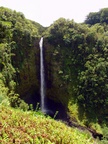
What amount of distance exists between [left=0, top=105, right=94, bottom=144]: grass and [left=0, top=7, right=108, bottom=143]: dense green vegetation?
17962 mm

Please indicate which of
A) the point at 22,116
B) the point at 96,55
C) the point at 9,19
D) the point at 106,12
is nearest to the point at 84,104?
the point at 96,55

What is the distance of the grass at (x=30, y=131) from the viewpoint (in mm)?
3637

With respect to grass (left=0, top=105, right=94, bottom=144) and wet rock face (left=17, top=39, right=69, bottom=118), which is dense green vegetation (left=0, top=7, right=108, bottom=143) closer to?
wet rock face (left=17, top=39, right=69, bottom=118)

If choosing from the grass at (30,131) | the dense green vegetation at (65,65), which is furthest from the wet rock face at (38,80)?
the grass at (30,131)

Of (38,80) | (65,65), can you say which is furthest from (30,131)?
(38,80)

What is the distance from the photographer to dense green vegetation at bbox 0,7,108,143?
24125mm

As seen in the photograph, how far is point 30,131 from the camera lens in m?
3.94

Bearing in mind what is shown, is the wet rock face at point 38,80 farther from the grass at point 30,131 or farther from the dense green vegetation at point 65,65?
the grass at point 30,131

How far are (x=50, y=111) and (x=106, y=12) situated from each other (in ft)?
107

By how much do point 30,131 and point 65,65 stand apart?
Answer: 24.2 metres

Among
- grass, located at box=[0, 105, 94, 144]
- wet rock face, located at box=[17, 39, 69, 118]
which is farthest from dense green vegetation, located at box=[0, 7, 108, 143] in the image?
grass, located at box=[0, 105, 94, 144]

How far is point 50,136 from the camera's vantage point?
13.1 feet

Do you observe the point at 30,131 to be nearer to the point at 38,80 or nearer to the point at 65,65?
the point at 65,65

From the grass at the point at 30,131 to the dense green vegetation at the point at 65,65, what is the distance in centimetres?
1796
